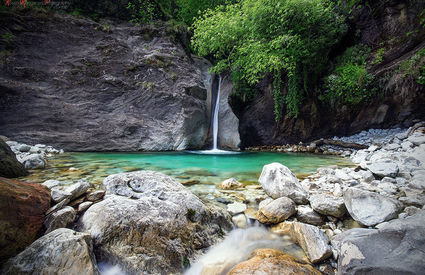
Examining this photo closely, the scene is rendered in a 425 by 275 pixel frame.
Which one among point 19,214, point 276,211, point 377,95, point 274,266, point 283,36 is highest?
point 283,36

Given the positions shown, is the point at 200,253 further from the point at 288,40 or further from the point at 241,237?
the point at 288,40

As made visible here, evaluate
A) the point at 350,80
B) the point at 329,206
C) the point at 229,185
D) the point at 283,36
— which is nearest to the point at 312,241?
the point at 329,206

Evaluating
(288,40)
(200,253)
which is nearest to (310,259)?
(200,253)

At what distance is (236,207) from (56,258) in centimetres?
167

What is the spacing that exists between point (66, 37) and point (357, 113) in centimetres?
1429

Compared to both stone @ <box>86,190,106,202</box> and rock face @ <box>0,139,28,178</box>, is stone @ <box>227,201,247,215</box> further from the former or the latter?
rock face @ <box>0,139,28,178</box>

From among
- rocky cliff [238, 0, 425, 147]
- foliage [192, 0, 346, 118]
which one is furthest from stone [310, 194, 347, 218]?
rocky cliff [238, 0, 425, 147]

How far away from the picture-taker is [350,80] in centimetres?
730

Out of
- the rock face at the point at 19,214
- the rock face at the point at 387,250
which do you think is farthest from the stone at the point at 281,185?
the rock face at the point at 19,214

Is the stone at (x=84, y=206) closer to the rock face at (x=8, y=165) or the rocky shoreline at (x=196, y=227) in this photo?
the rocky shoreline at (x=196, y=227)

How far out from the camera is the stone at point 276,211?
6.08ft

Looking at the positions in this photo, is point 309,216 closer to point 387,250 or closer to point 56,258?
point 387,250

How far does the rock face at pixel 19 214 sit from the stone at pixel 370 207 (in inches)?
108

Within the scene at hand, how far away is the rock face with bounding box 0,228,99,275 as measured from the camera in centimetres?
97
